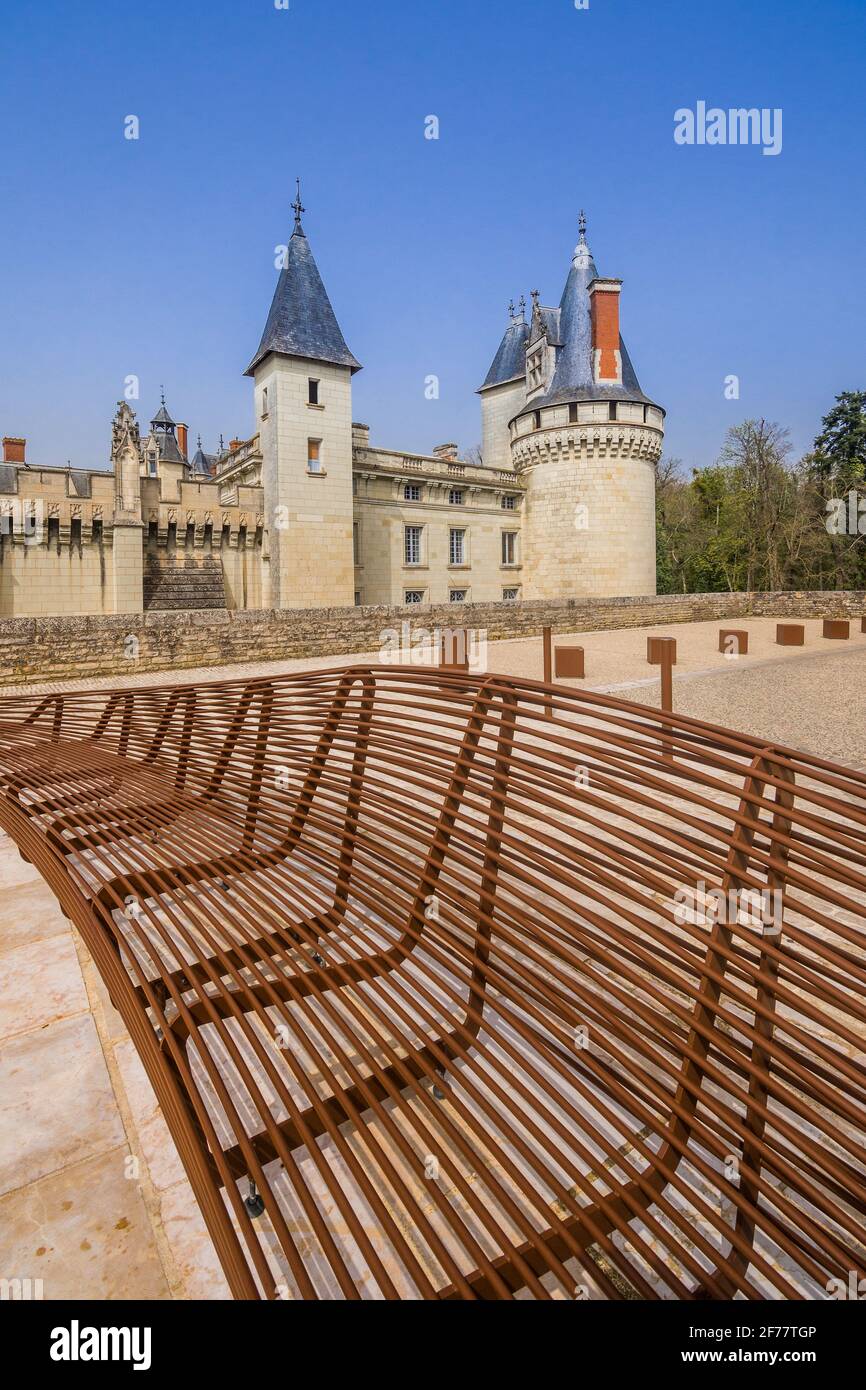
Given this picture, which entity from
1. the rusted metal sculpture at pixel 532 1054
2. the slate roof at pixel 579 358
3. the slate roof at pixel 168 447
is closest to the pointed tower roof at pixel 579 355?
the slate roof at pixel 579 358

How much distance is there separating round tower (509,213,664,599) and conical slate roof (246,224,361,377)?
10474mm

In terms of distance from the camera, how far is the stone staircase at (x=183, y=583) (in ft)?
85.5

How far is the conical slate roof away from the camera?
27.2 m

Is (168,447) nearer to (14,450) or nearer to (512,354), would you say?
(14,450)

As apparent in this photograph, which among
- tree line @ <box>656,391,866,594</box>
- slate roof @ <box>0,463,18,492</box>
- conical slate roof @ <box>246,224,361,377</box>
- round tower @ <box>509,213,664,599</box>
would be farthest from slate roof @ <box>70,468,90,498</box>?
tree line @ <box>656,391,866,594</box>

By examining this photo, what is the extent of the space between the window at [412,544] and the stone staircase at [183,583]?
8.89m

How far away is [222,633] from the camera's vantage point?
43.0 ft

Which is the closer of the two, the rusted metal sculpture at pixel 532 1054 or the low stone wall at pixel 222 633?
the rusted metal sculpture at pixel 532 1054

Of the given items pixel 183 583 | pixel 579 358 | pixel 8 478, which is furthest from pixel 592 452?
pixel 8 478

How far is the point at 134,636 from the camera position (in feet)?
40.0

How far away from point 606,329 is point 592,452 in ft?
18.3

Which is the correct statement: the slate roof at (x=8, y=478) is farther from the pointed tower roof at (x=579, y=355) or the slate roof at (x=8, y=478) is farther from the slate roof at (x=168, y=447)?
the pointed tower roof at (x=579, y=355)
